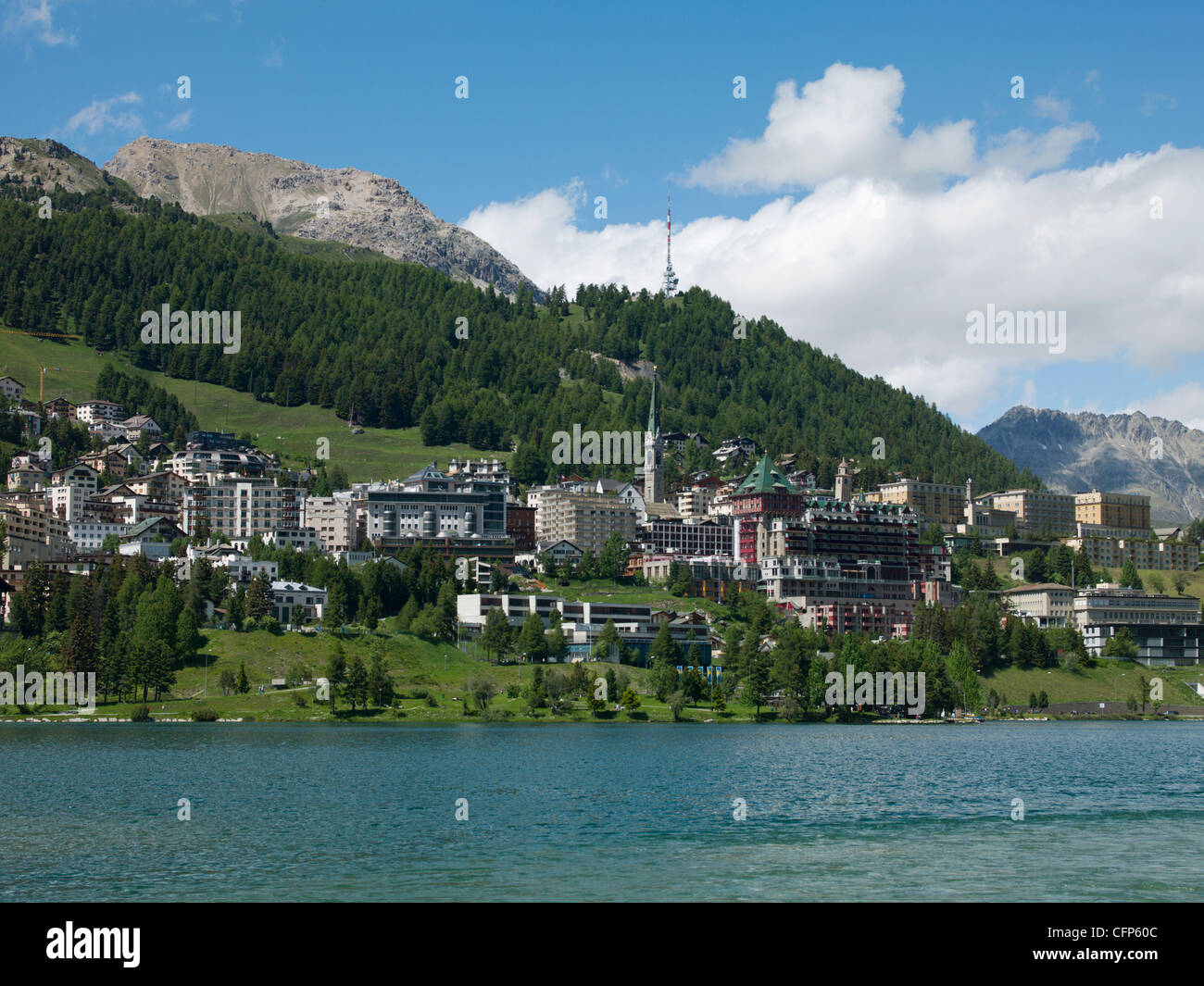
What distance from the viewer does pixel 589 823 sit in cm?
6359

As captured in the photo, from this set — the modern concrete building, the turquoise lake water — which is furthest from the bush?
the modern concrete building

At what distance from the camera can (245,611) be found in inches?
7092

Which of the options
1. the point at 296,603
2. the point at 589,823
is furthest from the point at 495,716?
the point at 589,823

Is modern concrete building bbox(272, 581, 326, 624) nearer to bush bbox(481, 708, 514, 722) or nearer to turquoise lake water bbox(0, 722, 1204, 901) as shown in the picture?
bush bbox(481, 708, 514, 722)

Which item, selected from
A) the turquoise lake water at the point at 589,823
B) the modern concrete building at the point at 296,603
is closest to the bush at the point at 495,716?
A: the turquoise lake water at the point at 589,823

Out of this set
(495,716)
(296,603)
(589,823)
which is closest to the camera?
(589,823)

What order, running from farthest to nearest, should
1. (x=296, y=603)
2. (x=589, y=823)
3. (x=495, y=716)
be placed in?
(x=296, y=603) → (x=495, y=716) → (x=589, y=823)

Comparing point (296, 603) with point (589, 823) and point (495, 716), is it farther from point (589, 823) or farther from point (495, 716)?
point (589, 823)

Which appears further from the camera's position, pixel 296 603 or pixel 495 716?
pixel 296 603
